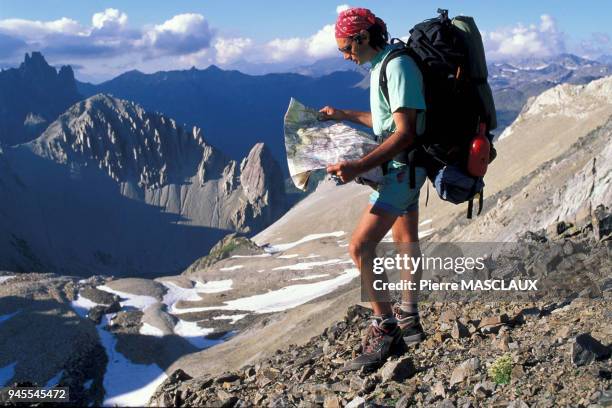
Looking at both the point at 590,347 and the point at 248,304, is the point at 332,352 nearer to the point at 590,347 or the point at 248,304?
the point at 590,347

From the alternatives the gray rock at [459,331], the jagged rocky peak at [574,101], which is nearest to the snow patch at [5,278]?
the jagged rocky peak at [574,101]

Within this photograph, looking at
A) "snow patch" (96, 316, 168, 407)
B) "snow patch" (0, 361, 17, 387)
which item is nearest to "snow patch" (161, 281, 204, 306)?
"snow patch" (96, 316, 168, 407)

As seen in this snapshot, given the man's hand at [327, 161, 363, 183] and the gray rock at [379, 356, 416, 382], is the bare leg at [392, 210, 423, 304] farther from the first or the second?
the man's hand at [327, 161, 363, 183]

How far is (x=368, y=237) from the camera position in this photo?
8.33m

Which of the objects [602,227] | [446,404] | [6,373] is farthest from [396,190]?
[6,373]

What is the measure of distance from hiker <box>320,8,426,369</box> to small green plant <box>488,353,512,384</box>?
182 centimetres

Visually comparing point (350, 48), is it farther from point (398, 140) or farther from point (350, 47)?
point (398, 140)

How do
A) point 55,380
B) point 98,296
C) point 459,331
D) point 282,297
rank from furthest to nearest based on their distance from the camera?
1. point 98,296
2. point 282,297
3. point 55,380
4. point 459,331

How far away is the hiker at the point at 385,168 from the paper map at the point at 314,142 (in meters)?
0.23

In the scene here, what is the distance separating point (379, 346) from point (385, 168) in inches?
110

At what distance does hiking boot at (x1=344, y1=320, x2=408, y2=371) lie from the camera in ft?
29.5

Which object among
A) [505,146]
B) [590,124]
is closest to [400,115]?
[590,124]

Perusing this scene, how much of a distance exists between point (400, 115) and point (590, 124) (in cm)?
9007

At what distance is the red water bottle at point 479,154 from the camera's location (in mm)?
7656
